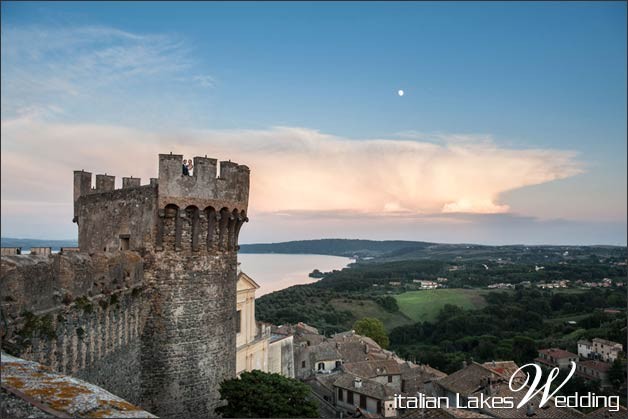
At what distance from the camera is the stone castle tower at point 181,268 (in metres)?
11.8

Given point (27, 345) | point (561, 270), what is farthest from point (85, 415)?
point (561, 270)

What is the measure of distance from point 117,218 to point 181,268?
2.16 metres

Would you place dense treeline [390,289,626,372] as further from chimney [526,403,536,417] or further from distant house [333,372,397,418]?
chimney [526,403,536,417]

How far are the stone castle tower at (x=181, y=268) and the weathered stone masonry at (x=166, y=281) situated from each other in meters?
0.02

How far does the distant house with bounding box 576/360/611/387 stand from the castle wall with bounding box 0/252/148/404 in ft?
155

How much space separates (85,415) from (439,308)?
91.7 metres

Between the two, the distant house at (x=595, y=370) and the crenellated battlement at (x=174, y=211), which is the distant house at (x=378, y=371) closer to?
the distant house at (x=595, y=370)

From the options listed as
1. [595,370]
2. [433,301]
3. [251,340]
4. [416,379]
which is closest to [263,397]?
[251,340]

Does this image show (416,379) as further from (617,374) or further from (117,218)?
(117,218)

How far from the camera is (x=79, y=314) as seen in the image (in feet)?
29.8

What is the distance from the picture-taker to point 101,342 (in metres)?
9.81

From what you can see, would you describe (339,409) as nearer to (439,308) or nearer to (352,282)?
(439,308)

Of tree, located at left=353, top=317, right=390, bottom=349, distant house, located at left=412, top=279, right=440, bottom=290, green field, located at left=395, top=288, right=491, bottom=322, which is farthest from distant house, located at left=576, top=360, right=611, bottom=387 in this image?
distant house, located at left=412, top=279, right=440, bottom=290

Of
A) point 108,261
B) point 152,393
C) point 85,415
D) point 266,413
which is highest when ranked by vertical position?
point 108,261
